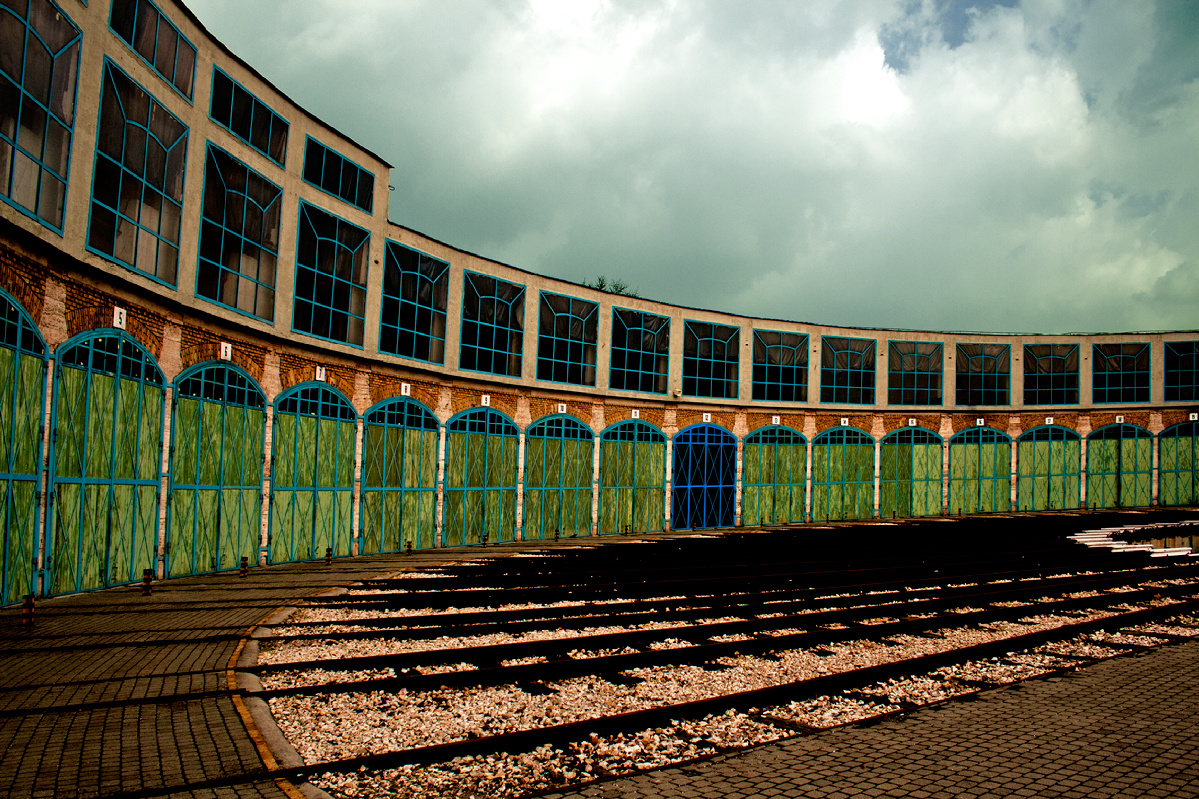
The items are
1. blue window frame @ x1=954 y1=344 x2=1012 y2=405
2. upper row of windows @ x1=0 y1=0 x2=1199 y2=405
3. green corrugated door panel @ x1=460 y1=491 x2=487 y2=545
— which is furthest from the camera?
blue window frame @ x1=954 y1=344 x2=1012 y2=405

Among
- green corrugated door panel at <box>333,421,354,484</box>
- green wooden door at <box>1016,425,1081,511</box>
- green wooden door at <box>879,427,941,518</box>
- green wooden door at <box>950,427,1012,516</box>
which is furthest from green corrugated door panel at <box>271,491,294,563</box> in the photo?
green wooden door at <box>1016,425,1081,511</box>

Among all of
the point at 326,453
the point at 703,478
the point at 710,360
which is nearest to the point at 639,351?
the point at 710,360

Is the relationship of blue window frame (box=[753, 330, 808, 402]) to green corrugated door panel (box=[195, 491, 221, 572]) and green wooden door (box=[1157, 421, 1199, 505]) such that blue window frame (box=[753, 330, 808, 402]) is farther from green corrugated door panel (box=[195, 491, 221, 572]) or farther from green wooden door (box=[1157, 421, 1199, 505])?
green corrugated door panel (box=[195, 491, 221, 572])

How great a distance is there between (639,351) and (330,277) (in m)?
14.8

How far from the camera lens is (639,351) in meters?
33.2

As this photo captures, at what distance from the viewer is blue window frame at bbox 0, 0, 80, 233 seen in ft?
39.0

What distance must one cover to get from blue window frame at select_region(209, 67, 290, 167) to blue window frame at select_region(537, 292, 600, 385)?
465 inches

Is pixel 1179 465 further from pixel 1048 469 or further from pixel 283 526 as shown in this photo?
pixel 283 526

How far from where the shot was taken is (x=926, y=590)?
15109 millimetres

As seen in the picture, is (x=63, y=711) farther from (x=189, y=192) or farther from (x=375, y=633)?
(x=189, y=192)

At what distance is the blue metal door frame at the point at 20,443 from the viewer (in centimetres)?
1209

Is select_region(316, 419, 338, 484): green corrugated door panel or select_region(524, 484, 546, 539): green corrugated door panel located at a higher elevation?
select_region(316, 419, 338, 484): green corrugated door panel

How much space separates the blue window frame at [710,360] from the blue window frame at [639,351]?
1151 millimetres

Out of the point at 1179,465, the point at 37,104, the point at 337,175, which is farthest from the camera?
the point at 1179,465
